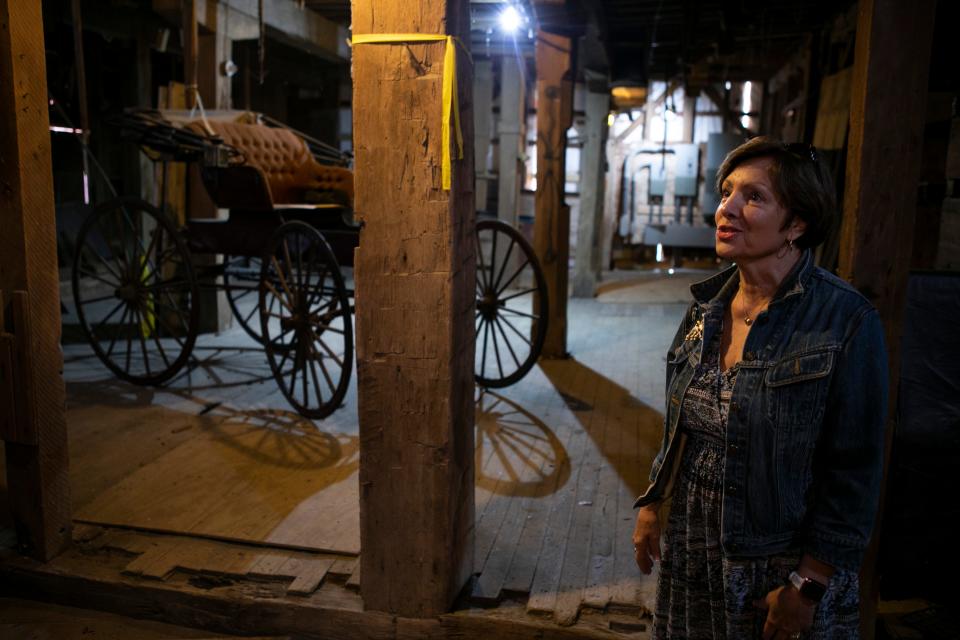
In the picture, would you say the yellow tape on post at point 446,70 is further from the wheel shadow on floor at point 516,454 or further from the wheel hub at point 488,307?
the wheel hub at point 488,307

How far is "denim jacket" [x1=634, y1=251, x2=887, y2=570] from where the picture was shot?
1.59 m

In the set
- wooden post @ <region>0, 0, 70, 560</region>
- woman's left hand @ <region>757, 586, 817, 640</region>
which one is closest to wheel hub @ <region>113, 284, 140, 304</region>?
wooden post @ <region>0, 0, 70, 560</region>

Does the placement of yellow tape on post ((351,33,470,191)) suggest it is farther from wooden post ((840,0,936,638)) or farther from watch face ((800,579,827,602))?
watch face ((800,579,827,602))

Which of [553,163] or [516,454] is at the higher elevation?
[553,163]

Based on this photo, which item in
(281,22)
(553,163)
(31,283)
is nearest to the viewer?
(31,283)

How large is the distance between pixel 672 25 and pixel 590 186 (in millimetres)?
1923

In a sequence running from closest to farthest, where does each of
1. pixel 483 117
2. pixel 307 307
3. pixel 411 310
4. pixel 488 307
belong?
pixel 411 310 < pixel 307 307 < pixel 488 307 < pixel 483 117

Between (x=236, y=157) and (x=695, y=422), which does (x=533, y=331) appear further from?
(x=695, y=422)

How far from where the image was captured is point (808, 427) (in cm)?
162

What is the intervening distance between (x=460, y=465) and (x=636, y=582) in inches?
31.0

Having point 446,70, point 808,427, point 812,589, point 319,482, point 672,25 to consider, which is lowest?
point 319,482

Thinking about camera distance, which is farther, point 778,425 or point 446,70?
point 446,70

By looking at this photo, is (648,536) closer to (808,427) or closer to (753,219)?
(808,427)

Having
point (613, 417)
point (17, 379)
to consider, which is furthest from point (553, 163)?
point (17, 379)
